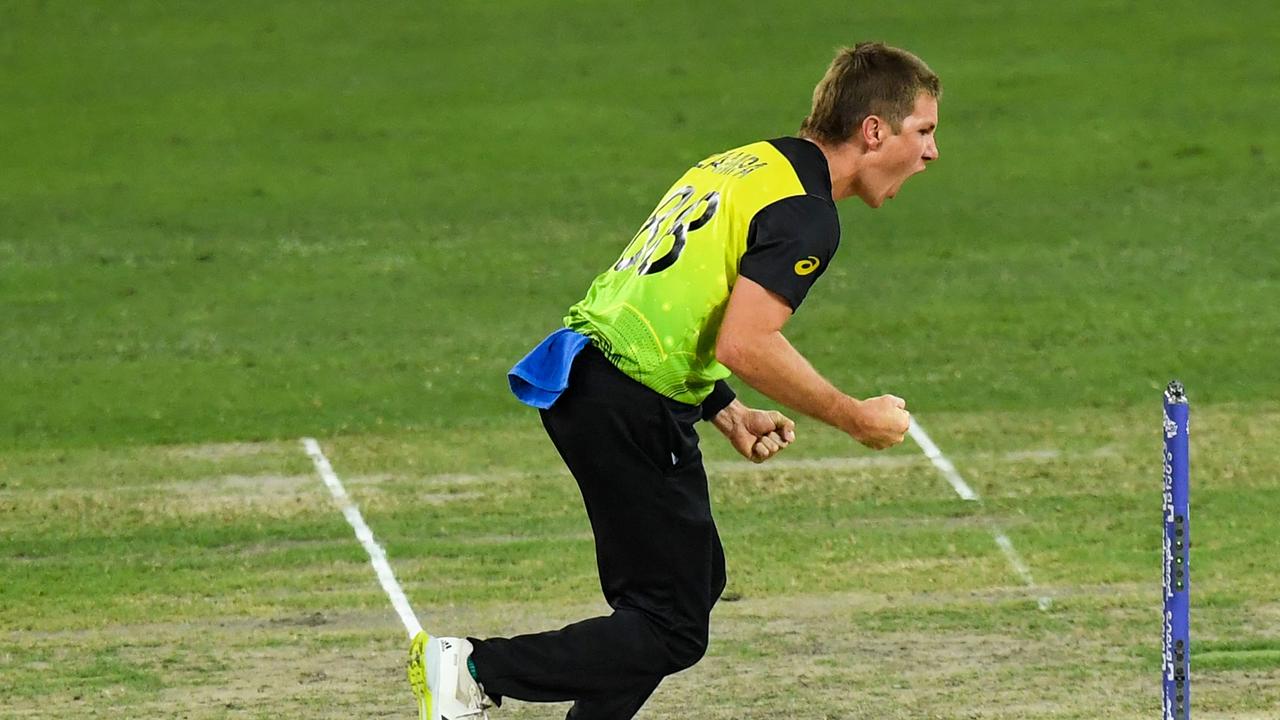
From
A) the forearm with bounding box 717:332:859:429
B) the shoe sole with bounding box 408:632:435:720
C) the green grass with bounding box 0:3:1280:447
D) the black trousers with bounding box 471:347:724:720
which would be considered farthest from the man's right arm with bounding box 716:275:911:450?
the green grass with bounding box 0:3:1280:447

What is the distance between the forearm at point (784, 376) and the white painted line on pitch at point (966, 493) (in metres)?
3.28

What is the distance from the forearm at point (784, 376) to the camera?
535 cm

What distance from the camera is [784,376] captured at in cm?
538

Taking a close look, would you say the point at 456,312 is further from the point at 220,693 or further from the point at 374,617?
the point at 220,693

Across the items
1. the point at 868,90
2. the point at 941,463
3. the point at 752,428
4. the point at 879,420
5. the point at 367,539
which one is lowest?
the point at 367,539

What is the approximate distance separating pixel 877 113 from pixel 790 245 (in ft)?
1.81

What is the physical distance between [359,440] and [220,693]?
4.48 metres

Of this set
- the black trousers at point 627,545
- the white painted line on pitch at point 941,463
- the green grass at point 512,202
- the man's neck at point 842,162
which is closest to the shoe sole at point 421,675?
the black trousers at point 627,545

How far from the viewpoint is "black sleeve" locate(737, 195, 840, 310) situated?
5.39m

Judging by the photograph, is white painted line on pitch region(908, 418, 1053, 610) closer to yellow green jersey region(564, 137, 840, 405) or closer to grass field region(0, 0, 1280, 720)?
grass field region(0, 0, 1280, 720)

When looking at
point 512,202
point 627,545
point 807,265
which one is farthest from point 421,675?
point 512,202

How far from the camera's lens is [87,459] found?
38.2 ft

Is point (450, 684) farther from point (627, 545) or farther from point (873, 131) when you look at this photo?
point (873, 131)

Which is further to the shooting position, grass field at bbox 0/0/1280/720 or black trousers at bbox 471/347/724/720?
grass field at bbox 0/0/1280/720
